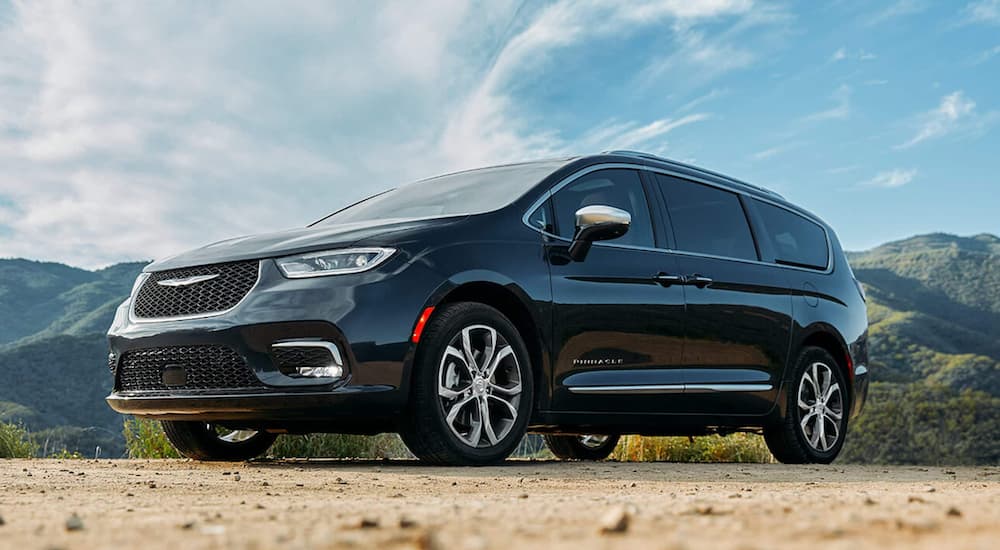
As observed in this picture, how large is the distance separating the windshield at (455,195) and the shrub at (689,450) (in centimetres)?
445

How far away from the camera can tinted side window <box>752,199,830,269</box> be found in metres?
7.99

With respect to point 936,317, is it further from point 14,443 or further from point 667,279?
point 667,279

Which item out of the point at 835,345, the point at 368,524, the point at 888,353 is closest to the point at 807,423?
the point at 835,345

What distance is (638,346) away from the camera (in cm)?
632

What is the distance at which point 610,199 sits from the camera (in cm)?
662

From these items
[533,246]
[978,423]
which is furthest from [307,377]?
[978,423]

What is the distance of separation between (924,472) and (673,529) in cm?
541

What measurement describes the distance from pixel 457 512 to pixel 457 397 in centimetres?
246

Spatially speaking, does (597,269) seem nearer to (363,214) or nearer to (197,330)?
(363,214)

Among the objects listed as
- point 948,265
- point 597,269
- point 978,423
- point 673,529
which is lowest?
point 978,423

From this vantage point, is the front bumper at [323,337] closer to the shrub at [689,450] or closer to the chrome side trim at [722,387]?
the chrome side trim at [722,387]

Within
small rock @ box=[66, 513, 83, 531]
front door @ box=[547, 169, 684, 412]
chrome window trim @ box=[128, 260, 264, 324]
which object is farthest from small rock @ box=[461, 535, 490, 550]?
front door @ box=[547, 169, 684, 412]

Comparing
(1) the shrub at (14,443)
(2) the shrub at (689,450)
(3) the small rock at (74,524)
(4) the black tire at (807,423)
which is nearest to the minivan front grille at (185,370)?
(3) the small rock at (74,524)

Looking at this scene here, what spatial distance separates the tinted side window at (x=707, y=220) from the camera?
703cm
